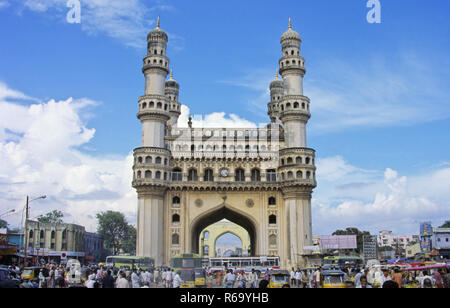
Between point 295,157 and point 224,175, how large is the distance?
8755 millimetres

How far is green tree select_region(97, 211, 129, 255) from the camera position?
9400 cm

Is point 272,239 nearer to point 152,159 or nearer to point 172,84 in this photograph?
point 152,159

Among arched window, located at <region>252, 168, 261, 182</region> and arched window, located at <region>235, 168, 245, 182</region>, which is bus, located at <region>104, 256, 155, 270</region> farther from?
arched window, located at <region>252, 168, 261, 182</region>

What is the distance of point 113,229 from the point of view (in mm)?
94625

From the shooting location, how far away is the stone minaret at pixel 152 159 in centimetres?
4916

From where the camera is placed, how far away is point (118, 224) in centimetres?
9450

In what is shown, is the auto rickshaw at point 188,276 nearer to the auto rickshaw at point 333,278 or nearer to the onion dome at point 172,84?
the auto rickshaw at point 333,278

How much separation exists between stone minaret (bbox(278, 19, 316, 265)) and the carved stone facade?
0.11 metres

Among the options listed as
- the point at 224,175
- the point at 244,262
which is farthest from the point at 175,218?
the point at 244,262

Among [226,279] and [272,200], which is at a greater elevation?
[272,200]
